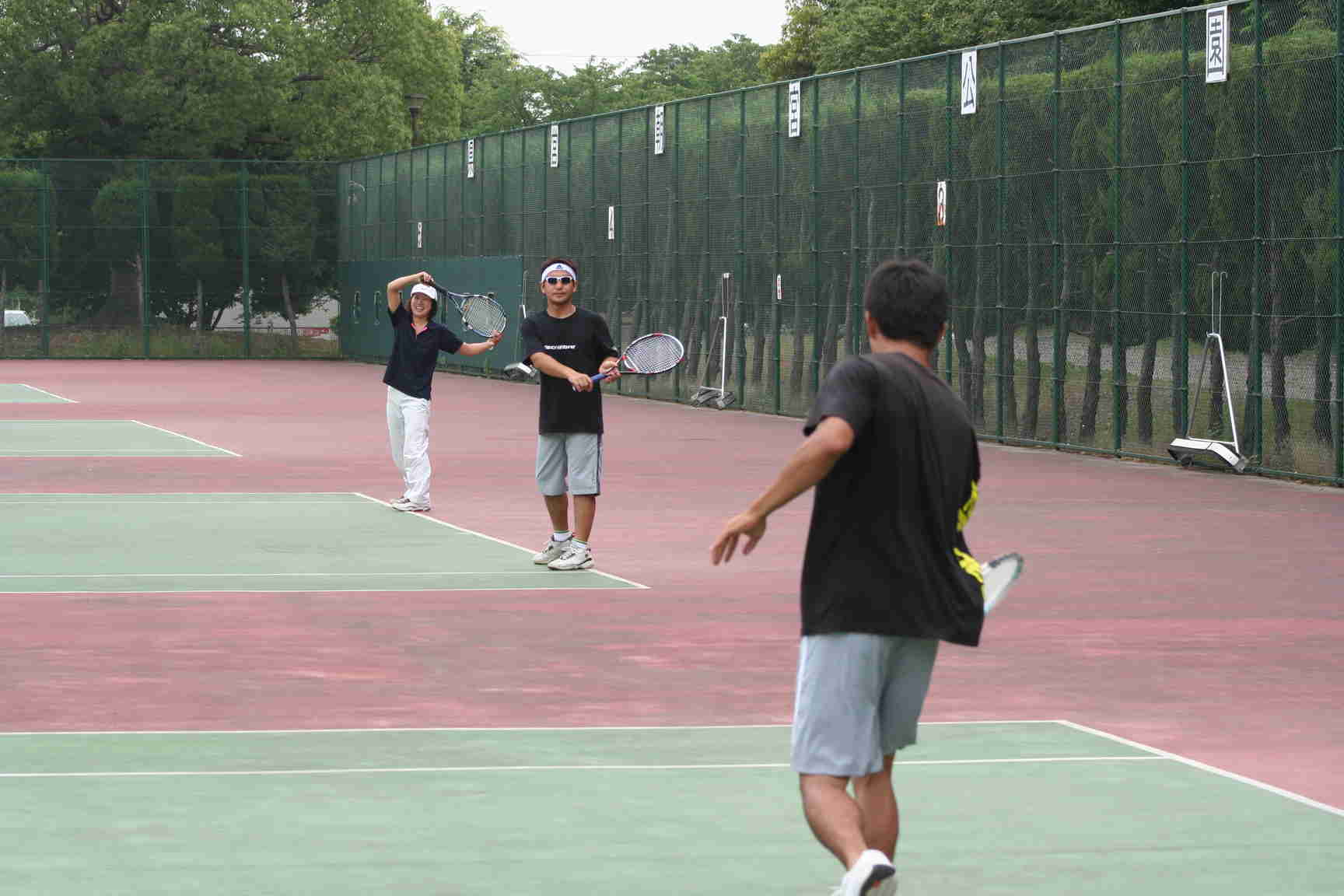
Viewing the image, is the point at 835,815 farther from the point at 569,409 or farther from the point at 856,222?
the point at 856,222

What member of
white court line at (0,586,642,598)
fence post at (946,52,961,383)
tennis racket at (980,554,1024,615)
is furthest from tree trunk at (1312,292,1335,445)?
tennis racket at (980,554,1024,615)

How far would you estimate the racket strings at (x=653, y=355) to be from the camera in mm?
12391

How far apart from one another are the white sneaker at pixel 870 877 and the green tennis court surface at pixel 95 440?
58.9 ft

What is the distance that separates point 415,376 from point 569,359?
3880 mm

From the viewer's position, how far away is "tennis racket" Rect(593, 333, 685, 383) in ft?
40.7

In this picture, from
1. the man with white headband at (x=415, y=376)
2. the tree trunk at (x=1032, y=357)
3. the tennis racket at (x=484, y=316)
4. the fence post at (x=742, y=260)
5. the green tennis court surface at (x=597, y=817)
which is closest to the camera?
the green tennis court surface at (x=597, y=817)

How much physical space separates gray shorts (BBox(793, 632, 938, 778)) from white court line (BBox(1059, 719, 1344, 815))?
2163 millimetres

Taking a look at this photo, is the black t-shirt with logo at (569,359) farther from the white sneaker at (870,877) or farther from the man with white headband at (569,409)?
the white sneaker at (870,877)

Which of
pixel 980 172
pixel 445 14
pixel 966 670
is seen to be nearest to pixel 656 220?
pixel 980 172

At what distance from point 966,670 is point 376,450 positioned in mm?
14204

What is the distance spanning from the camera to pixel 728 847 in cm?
631

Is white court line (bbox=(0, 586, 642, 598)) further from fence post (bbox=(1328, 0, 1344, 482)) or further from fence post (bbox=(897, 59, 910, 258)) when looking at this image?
fence post (bbox=(897, 59, 910, 258))

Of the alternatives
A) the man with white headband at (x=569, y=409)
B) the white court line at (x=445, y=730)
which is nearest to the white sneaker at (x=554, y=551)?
the man with white headband at (x=569, y=409)

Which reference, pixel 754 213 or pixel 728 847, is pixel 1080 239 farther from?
pixel 728 847
